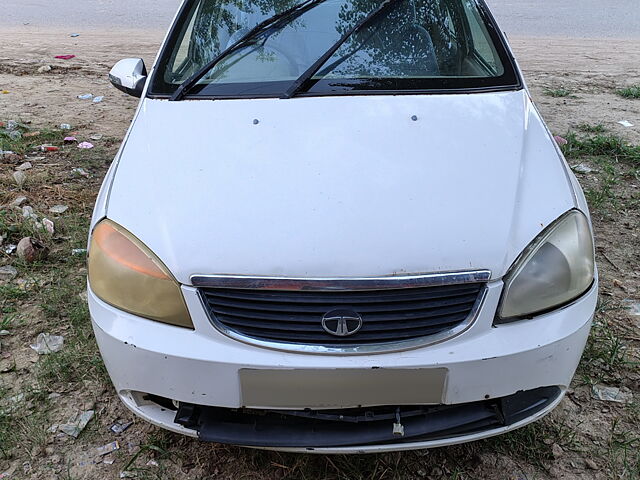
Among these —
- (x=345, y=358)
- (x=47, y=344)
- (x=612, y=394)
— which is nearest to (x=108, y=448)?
(x=47, y=344)

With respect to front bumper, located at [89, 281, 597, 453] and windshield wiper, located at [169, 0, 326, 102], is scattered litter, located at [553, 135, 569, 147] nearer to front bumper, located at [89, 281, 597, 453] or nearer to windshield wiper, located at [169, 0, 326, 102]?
windshield wiper, located at [169, 0, 326, 102]

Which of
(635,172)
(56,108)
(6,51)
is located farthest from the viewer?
(6,51)

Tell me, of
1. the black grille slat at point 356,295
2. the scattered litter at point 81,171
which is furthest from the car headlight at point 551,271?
the scattered litter at point 81,171

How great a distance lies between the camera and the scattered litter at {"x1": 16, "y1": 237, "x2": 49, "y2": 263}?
2.99 m

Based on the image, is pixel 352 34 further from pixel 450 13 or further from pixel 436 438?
pixel 436 438

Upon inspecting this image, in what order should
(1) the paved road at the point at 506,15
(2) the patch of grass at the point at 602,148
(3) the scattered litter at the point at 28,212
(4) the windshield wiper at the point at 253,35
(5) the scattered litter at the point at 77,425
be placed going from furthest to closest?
1. (1) the paved road at the point at 506,15
2. (2) the patch of grass at the point at 602,148
3. (3) the scattered litter at the point at 28,212
4. (4) the windshield wiper at the point at 253,35
5. (5) the scattered litter at the point at 77,425

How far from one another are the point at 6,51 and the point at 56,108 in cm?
257

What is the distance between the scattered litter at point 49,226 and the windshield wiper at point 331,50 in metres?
1.76

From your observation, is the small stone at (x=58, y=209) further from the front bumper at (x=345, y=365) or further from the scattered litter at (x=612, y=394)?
the scattered litter at (x=612, y=394)

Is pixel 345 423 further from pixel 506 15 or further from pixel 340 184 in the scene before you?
pixel 506 15

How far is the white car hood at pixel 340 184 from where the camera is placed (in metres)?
1.58

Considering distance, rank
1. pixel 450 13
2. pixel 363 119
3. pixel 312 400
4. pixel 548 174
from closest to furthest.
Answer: pixel 312 400, pixel 548 174, pixel 363 119, pixel 450 13

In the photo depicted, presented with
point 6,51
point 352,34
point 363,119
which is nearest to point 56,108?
point 6,51

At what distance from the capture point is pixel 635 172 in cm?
394
